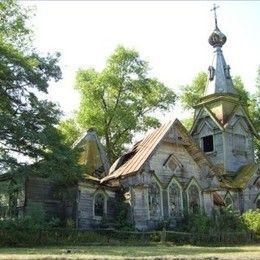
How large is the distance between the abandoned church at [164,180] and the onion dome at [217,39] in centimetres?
810

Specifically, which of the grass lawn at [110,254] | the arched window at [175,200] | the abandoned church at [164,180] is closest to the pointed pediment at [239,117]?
the abandoned church at [164,180]

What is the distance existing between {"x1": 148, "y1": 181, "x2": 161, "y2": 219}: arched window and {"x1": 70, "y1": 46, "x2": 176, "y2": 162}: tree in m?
16.8

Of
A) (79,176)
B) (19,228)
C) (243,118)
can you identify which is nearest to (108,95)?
(243,118)

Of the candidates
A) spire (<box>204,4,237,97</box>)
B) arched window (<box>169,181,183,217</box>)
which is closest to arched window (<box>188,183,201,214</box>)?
arched window (<box>169,181,183,217</box>)

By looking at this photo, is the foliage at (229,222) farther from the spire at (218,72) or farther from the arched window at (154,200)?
the spire at (218,72)

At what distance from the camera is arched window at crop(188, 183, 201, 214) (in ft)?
105

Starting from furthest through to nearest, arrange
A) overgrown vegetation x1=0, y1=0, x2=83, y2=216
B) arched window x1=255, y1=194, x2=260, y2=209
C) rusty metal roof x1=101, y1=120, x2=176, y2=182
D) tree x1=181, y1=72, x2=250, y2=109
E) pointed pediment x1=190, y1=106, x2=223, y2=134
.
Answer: tree x1=181, y1=72, x2=250, y2=109
pointed pediment x1=190, y1=106, x2=223, y2=134
arched window x1=255, y1=194, x2=260, y2=209
rusty metal roof x1=101, y1=120, x2=176, y2=182
overgrown vegetation x1=0, y1=0, x2=83, y2=216

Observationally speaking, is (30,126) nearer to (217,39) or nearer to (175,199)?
(175,199)

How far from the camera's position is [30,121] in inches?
909

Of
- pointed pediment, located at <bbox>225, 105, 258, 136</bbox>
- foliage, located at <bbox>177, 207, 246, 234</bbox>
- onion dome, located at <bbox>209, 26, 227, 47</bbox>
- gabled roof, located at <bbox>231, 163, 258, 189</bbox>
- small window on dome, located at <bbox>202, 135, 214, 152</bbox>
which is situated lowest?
foliage, located at <bbox>177, 207, 246, 234</bbox>

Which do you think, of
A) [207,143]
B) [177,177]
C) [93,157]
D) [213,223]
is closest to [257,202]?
[207,143]

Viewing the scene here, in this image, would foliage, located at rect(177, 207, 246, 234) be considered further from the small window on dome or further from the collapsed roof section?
the small window on dome

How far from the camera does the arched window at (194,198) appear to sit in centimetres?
3203

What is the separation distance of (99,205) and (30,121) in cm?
841
